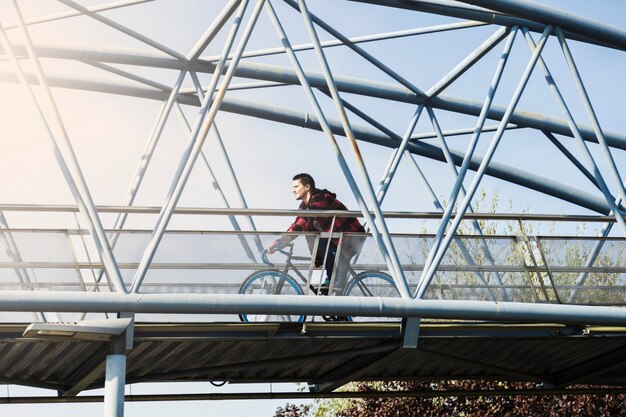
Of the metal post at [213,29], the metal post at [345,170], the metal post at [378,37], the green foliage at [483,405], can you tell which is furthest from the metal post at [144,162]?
the green foliage at [483,405]

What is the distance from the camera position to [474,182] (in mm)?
16953

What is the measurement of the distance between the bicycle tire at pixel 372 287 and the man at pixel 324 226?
6.5 inches

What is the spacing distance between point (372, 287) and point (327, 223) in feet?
3.62

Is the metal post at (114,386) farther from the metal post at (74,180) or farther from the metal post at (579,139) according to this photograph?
the metal post at (579,139)

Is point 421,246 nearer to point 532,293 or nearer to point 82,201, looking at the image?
point 532,293

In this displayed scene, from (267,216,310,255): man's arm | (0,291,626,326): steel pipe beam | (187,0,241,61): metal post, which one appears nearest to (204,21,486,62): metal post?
(187,0,241,61): metal post

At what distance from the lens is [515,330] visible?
16859 millimetres

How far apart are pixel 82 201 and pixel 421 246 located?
16.0ft

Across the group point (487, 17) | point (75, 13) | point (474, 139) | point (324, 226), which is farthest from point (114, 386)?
point (75, 13)

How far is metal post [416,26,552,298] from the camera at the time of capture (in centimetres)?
1590

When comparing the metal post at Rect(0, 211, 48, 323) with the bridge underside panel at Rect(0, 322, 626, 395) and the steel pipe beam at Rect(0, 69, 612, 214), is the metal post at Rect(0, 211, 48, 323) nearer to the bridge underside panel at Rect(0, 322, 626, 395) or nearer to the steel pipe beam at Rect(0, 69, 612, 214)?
the bridge underside panel at Rect(0, 322, 626, 395)

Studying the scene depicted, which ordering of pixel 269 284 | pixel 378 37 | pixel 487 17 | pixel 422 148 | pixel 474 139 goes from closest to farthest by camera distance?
1. pixel 269 284
2. pixel 474 139
3. pixel 487 17
4. pixel 378 37
5. pixel 422 148

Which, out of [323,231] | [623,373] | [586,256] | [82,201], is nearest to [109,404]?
[82,201]

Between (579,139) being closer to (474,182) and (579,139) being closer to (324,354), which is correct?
(474,182)
